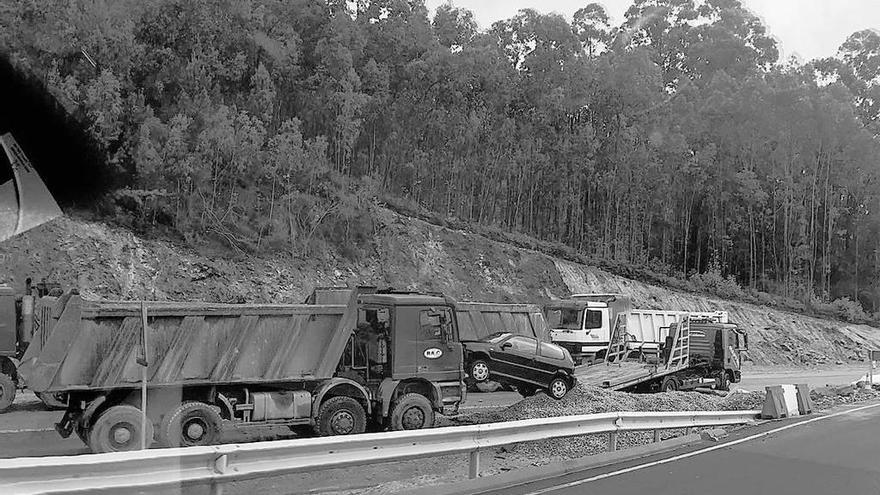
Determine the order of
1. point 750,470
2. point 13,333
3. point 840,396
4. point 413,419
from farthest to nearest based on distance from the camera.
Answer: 1. point 840,396
2. point 13,333
3. point 413,419
4. point 750,470

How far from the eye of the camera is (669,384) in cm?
2073

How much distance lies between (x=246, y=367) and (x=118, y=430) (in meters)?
1.87

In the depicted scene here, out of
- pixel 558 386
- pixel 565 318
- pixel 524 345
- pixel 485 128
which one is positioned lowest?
pixel 558 386

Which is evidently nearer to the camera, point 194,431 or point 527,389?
point 194,431

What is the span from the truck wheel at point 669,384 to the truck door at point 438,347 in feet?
29.9

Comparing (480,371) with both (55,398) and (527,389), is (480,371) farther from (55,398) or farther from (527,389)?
(55,398)

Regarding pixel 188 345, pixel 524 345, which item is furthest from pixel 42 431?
pixel 524 345

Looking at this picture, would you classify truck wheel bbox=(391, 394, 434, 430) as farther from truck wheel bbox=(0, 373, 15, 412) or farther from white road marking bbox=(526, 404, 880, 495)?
truck wheel bbox=(0, 373, 15, 412)

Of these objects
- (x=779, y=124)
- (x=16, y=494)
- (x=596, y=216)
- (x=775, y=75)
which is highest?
(x=775, y=75)

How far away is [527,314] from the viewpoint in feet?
74.6

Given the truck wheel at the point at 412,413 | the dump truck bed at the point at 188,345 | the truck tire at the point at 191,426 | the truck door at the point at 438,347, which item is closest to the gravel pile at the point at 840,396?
the truck door at the point at 438,347

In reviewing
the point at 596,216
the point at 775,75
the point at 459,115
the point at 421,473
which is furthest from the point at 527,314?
the point at 775,75

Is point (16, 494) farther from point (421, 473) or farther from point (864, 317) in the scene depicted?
point (864, 317)

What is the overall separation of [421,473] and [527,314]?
1334 cm
